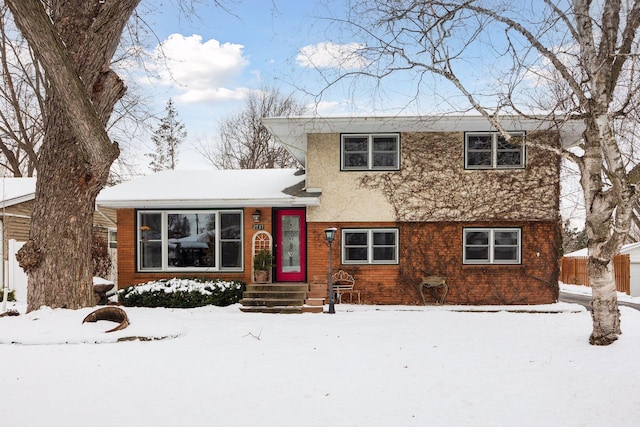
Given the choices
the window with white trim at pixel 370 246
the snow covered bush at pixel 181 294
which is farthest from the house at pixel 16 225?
the window with white trim at pixel 370 246

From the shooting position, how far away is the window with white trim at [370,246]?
13.6 meters

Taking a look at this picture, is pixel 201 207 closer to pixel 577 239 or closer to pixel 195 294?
pixel 195 294

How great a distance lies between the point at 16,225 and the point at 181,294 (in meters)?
8.43

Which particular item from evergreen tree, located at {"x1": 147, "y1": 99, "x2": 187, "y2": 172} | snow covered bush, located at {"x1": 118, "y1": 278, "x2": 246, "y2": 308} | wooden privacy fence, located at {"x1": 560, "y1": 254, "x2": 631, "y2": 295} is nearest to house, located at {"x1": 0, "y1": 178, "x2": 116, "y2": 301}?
snow covered bush, located at {"x1": 118, "y1": 278, "x2": 246, "y2": 308}

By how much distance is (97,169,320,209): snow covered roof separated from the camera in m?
13.2

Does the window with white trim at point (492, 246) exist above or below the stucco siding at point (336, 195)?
below

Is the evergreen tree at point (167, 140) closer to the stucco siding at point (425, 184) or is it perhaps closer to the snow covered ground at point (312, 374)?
the stucco siding at point (425, 184)

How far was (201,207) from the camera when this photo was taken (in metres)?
14.0

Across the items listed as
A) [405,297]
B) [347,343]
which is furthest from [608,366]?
[405,297]

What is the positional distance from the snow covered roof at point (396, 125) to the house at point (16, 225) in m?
6.22

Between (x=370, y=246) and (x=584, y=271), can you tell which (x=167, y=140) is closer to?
(x=370, y=246)

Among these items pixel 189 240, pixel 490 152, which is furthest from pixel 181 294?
pixel 490 152

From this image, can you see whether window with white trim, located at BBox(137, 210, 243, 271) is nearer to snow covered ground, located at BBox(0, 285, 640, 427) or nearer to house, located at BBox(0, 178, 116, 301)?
house, located at BBox(0, 178, 116, 301)

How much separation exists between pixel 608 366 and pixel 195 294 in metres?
9.37
